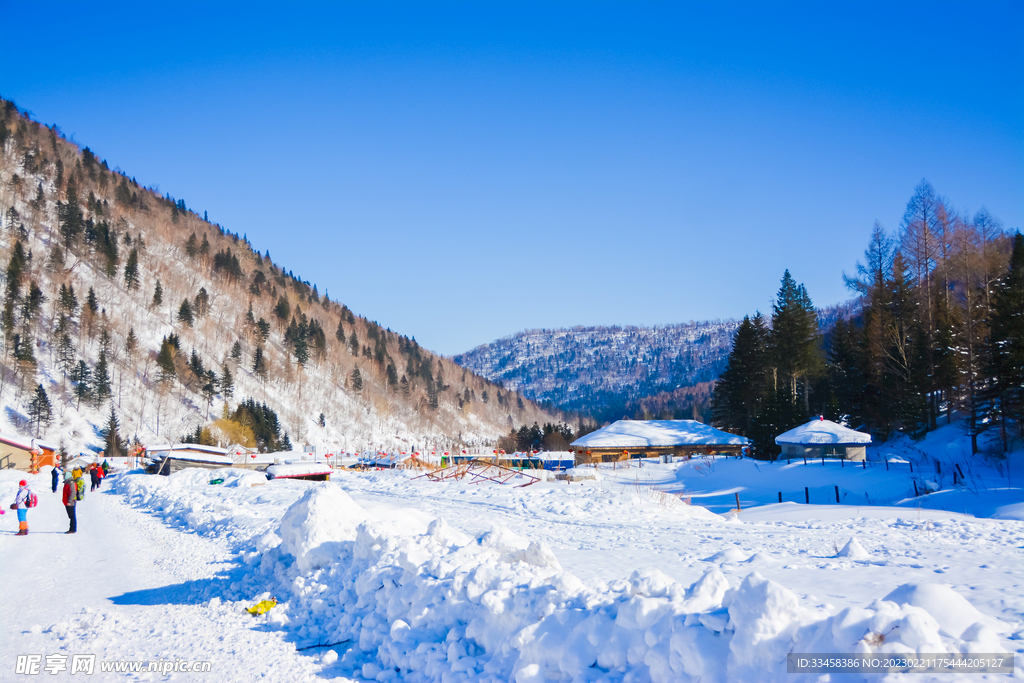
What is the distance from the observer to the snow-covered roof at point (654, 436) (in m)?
53.2

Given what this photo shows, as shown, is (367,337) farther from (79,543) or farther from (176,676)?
(176,676)

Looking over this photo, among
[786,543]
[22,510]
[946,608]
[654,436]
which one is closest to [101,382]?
[654,436]

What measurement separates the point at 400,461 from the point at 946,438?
41.2 m

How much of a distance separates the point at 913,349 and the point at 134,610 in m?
45.2

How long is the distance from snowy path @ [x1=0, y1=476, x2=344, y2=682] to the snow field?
399 mm

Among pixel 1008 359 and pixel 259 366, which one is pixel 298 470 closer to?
pixel 1008 359

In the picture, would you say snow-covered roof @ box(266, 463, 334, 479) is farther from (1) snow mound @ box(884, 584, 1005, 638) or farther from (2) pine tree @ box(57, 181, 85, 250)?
(2) pine tree @ box(57, 181, 85, 250)

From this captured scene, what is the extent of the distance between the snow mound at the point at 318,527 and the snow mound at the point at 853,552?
7826 millimetres

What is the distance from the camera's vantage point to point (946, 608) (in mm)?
3979

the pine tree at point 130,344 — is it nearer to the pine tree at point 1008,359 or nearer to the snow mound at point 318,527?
the snow mound at point 318,527

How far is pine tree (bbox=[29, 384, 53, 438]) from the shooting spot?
6769 cm

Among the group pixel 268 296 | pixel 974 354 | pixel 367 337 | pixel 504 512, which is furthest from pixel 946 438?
pixel 367 337

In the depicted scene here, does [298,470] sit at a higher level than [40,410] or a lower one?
lower

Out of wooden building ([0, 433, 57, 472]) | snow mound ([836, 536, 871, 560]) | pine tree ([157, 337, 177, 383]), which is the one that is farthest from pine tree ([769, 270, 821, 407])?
pine tree ([157, 337, 177, 383])
